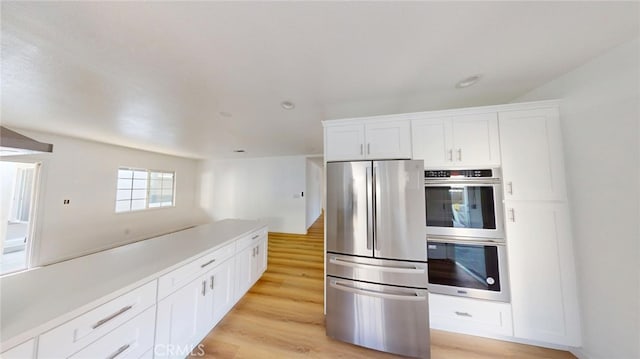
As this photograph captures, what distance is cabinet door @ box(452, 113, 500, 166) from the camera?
1.83 m

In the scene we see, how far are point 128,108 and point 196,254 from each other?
6.85 ft

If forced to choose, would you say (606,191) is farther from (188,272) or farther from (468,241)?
(188,272)

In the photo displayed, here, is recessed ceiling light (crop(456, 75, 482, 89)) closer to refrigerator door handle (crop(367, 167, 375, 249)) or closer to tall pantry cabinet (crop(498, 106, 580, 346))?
tall pantry cabinet (crop(498, 106, 580, 346))

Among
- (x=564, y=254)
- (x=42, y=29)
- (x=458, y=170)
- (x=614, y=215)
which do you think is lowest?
(x=564, y=254)

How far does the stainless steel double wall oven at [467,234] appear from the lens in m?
1.79

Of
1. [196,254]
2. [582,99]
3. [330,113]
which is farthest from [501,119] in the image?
[196,254]

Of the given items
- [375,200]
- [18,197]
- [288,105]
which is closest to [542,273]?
[375,200]

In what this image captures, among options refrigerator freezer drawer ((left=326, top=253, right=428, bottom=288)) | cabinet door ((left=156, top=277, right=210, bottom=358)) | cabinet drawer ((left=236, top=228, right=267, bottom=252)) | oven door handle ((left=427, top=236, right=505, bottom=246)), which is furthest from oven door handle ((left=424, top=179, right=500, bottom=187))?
cabinet door ((left=156, top=277, right=210, bottom=358))

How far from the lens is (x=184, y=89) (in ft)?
6.13

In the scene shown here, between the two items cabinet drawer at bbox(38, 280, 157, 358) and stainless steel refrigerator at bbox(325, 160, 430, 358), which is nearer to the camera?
cabinet drawer at bbox(38, 280, 157, 358)

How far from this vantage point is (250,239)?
2.60 metres

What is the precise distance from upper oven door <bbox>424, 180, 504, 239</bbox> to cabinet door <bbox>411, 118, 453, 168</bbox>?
22 centimetres

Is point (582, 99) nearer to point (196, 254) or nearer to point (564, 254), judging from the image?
point (564, 254)

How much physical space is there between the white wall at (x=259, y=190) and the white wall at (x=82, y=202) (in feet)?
5.08
